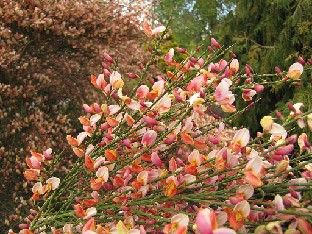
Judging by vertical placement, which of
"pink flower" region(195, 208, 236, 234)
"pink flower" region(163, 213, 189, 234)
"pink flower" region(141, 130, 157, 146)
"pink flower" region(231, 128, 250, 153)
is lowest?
"pink flower" region(163, 213, 189, 234)

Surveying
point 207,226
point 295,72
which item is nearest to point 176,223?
point 207,226

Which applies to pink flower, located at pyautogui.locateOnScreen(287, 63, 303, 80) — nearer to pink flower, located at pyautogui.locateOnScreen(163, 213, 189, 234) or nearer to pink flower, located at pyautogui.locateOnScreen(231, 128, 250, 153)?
pink flower, located at pyautogui.locateOnScreen(231, 128, 250, 153)

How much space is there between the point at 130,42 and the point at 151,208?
3.02 m

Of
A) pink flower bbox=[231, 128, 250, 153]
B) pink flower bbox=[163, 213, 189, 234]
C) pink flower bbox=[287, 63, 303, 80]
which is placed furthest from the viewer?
pink flower bbox=[287, 63, 303, 80]

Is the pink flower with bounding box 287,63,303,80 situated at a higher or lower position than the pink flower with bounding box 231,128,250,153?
higher

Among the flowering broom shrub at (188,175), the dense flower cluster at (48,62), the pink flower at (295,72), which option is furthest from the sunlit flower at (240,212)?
the dense flower cluster at (48,62)

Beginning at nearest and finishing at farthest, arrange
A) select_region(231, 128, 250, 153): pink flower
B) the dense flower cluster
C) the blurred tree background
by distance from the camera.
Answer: select_region(231, 128, 250, 153): pink flower → the dense flower cluster → the blurred tree background

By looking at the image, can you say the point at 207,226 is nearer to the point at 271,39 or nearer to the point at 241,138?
the point at 241,138

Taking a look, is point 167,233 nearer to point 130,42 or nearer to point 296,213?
point 296,213

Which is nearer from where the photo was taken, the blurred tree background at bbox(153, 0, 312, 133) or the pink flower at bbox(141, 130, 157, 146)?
the pink flower at bbox(141, 130, 157, 146)

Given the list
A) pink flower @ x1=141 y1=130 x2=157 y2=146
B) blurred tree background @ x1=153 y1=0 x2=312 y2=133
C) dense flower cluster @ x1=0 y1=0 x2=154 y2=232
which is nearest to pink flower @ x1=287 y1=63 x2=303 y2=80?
pink flower @ x1=141 y1=130 x2=157 y2=146

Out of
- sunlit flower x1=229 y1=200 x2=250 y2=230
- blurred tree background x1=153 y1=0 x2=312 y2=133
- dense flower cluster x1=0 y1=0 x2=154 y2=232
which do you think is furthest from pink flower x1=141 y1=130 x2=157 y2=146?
blurred tree background x1=153 y1=0 x2=312 y2=133

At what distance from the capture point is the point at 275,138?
1.23 meters

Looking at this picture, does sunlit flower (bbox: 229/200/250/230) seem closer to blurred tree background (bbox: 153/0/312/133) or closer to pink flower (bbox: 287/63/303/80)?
pink flower (bbox: 287/63/303/80)
